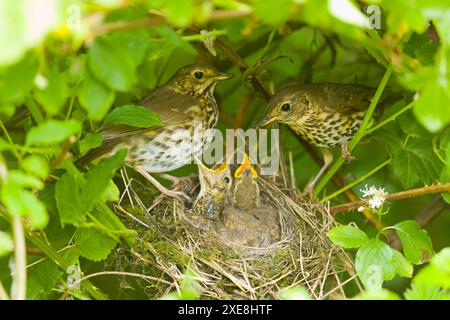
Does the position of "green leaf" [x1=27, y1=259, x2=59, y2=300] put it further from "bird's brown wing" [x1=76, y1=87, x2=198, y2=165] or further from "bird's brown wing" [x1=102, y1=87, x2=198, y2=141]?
"bird's brown wing" [x1=102, y1=87, x2=198, y2=141]

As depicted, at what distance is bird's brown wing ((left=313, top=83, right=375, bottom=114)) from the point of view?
4547 millimetres

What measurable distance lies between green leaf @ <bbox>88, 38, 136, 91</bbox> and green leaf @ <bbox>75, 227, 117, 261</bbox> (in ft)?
3.87

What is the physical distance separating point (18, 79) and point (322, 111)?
9.33 feet

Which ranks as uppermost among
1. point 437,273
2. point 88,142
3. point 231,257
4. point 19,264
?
point 88,142

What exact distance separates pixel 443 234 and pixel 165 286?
2.17 meters

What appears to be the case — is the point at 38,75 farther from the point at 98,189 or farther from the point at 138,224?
the point at 138,224

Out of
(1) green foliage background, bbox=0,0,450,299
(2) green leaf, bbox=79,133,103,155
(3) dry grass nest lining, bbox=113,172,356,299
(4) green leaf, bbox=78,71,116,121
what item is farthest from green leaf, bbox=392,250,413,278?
(4) green leaf, bbox=78,71,116,121

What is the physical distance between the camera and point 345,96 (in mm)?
4621

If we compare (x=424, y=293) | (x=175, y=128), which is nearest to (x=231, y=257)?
(x=175, y=128)

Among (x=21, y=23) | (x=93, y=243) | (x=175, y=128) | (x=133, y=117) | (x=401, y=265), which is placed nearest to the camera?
(x=21, y=23)

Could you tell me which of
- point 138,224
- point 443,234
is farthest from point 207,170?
point 443,234

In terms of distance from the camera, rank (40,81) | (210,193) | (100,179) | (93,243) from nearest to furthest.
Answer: (40,81)
(100,179)
(93,243)
(210,193)

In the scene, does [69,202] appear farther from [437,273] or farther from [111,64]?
[437,273]

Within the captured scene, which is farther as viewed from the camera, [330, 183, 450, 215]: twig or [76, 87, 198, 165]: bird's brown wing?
[76, 87, 198, 165]: bird's brown wing
